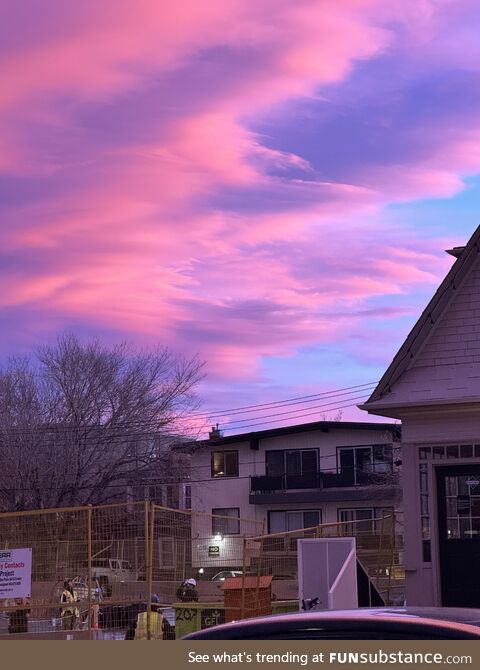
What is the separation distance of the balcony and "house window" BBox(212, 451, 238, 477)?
173 cm

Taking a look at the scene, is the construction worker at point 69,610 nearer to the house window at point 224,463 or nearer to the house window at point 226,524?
the house window at point 226,524

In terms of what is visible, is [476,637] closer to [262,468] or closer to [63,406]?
[63,406]

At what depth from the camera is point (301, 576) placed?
53.6ft

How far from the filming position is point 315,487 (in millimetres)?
64375

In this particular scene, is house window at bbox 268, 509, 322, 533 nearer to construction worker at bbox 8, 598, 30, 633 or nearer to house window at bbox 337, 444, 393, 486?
house window at bbox 337, 444, 393, 486

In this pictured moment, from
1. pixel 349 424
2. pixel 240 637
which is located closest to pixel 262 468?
pixel 349 424

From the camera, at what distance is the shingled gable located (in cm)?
1709

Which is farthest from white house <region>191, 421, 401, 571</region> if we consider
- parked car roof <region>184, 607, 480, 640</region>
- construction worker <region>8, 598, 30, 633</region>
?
parked car roof <region>184, 607, 480, 640</region>

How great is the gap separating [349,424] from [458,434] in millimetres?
47379

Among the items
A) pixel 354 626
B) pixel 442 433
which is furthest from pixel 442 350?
pixel 354 626

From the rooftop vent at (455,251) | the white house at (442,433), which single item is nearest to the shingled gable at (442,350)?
the white house at (442,433)

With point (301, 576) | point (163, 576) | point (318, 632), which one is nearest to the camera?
point (318, 632)

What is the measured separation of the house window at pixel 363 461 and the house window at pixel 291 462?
5.58ft
